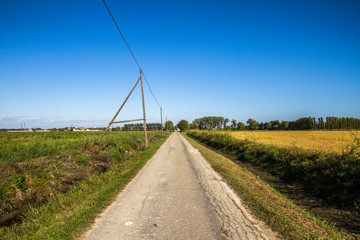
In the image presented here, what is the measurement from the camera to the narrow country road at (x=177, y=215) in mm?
3271

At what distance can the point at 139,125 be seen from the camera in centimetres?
16438

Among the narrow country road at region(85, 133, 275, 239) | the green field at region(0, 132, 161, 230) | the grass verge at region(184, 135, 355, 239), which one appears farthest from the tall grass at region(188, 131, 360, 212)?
the green field at region(0, 132, 161, 230)

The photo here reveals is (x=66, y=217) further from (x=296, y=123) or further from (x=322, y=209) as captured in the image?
(x=296, y=123)

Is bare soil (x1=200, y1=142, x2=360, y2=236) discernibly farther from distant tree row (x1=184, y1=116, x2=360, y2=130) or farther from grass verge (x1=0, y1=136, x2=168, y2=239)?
distant tree row (x1=184, y1=116, x2=360, y2=130)

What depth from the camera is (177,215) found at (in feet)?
13.1

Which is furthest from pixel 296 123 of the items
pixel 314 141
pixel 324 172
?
pixel 324 172

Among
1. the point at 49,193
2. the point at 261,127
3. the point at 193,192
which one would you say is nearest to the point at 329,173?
the point at 193,192

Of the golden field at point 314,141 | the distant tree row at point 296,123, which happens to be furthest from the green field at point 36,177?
the distant tree row at point 296,123

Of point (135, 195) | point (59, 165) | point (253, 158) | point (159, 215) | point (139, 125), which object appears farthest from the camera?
point (139, 125)

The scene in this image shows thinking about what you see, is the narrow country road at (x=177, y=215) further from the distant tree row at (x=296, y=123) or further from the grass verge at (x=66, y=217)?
the distant tree row at (x=296, y=123)

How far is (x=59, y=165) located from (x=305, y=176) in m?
11.0

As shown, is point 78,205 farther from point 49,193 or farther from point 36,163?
point 36,163

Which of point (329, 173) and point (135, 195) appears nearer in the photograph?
point (135, 195)

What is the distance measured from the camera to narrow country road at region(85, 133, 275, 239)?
3.27m
